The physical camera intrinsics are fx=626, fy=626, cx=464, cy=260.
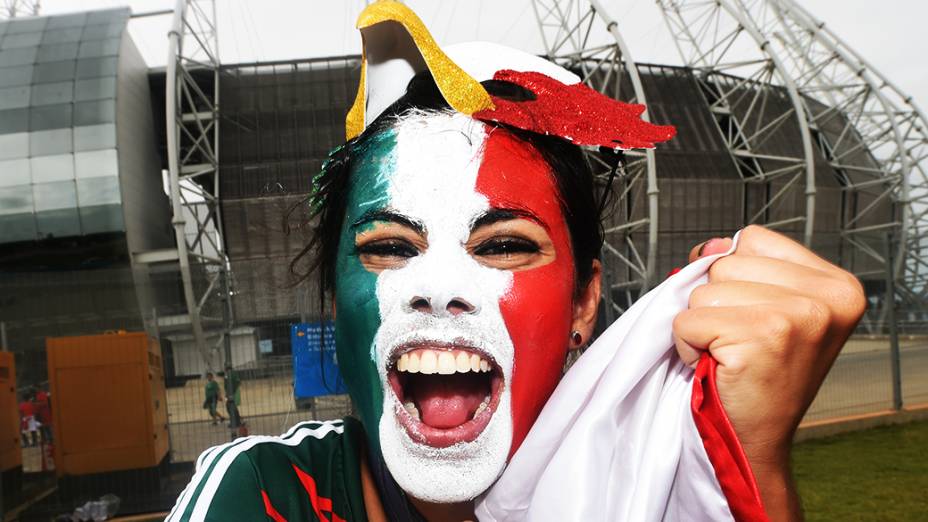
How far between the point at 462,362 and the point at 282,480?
538 millimetres

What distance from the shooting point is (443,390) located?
1512 mm

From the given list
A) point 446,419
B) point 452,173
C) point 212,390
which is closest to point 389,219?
point 452,173

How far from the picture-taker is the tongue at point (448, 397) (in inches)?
58.2

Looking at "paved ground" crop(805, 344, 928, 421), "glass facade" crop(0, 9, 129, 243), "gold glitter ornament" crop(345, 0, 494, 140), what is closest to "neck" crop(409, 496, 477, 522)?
"gold glitter ornament" crop(345, 0, 494, 140)

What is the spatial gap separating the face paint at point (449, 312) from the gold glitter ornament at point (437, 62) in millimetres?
66

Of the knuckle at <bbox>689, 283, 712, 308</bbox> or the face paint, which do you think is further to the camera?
the face paint

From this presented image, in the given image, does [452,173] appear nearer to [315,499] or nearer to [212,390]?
[315,499]

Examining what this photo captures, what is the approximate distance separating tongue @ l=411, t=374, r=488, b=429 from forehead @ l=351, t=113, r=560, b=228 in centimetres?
38

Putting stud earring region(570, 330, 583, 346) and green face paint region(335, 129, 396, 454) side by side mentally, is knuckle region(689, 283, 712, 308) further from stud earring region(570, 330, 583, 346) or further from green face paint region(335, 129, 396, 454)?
green face paint region(335, 129, 396, 454)

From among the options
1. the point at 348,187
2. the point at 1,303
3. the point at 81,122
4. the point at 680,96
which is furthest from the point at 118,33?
the point at 348,187

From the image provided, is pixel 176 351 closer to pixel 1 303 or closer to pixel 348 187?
pixel 1 303

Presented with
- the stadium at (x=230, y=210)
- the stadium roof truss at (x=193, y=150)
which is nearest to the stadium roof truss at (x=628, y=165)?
the stadium at (x=230, y=210)

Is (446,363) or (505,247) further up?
(505,247)

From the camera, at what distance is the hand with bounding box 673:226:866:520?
107 centimetres
